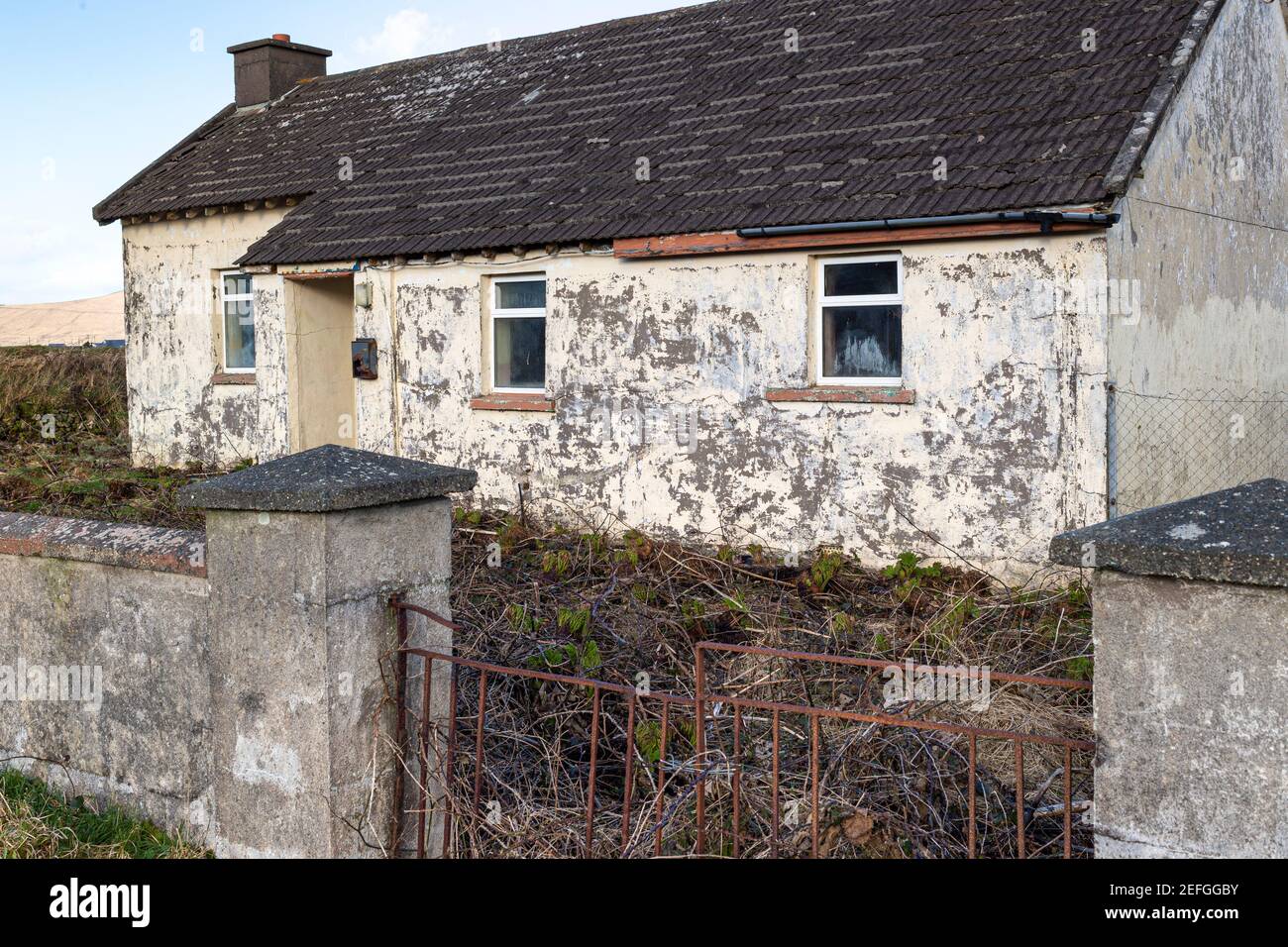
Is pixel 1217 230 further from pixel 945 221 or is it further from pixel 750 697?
pixel 750 697

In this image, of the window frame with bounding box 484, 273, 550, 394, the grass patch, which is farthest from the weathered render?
the grass patch

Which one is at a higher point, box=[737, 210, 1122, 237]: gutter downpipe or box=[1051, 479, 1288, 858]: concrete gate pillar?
box=[737, 210, 1122, 237]: gutter downpipe

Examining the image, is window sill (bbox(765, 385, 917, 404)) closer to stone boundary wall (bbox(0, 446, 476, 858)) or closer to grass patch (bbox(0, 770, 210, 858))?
stone boundary wall (bbox(0, 446, 476, 858))

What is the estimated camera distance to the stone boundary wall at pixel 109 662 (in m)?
4.83

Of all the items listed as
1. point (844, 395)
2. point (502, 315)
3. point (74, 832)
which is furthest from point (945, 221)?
point (74, 832)

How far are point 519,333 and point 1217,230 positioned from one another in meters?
6.82

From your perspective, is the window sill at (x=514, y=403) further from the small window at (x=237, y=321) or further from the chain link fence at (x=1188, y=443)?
the chain link fence at (x=1188, y=443)

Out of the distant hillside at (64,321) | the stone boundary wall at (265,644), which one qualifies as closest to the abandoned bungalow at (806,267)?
the stone boundary wall at (265,644)

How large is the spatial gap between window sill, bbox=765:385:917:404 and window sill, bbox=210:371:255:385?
8.12 metres

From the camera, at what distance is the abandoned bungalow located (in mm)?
9570

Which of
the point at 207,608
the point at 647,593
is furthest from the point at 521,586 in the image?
the point at 207,608
